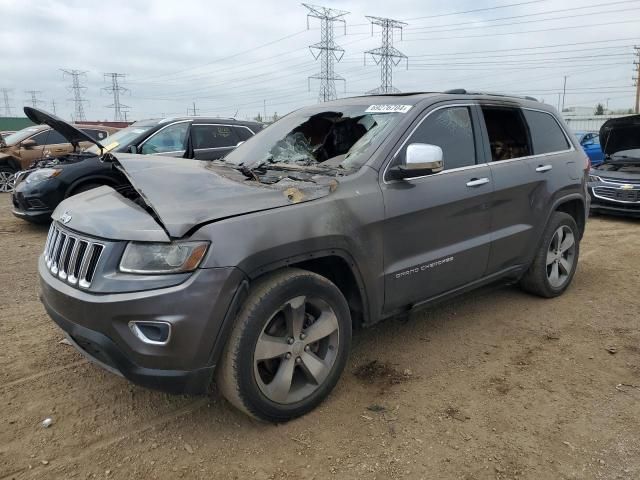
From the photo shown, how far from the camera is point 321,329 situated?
9.55 ft

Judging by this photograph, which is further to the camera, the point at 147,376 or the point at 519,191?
the point at 519,191

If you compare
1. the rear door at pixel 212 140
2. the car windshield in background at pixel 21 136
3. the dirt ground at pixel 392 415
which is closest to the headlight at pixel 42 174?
the rear door at pixel 212 140

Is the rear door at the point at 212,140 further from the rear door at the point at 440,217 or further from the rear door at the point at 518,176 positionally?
the rear door at the point at 440,217

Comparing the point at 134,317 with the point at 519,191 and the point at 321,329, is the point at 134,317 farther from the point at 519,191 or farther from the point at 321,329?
the point at 519,191

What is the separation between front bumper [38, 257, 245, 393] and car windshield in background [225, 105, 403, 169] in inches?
53.1

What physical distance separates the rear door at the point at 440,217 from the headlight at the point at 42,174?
624cm

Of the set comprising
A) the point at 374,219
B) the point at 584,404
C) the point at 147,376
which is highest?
the point at 374,219

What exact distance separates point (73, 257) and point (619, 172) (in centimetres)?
975

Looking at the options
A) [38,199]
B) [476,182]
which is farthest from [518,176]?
[38,199]

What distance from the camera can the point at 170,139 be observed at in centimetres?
830

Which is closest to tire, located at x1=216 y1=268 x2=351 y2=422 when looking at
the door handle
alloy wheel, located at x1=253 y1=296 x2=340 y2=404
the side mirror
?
alloy wheel, located at x1=253 y1=296 x2=340 y2=404

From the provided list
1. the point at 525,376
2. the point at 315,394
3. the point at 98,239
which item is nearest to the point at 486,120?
the point at 525,376

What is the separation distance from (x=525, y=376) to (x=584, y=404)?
16.3 inches

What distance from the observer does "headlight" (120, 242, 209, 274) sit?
95.2 inches
